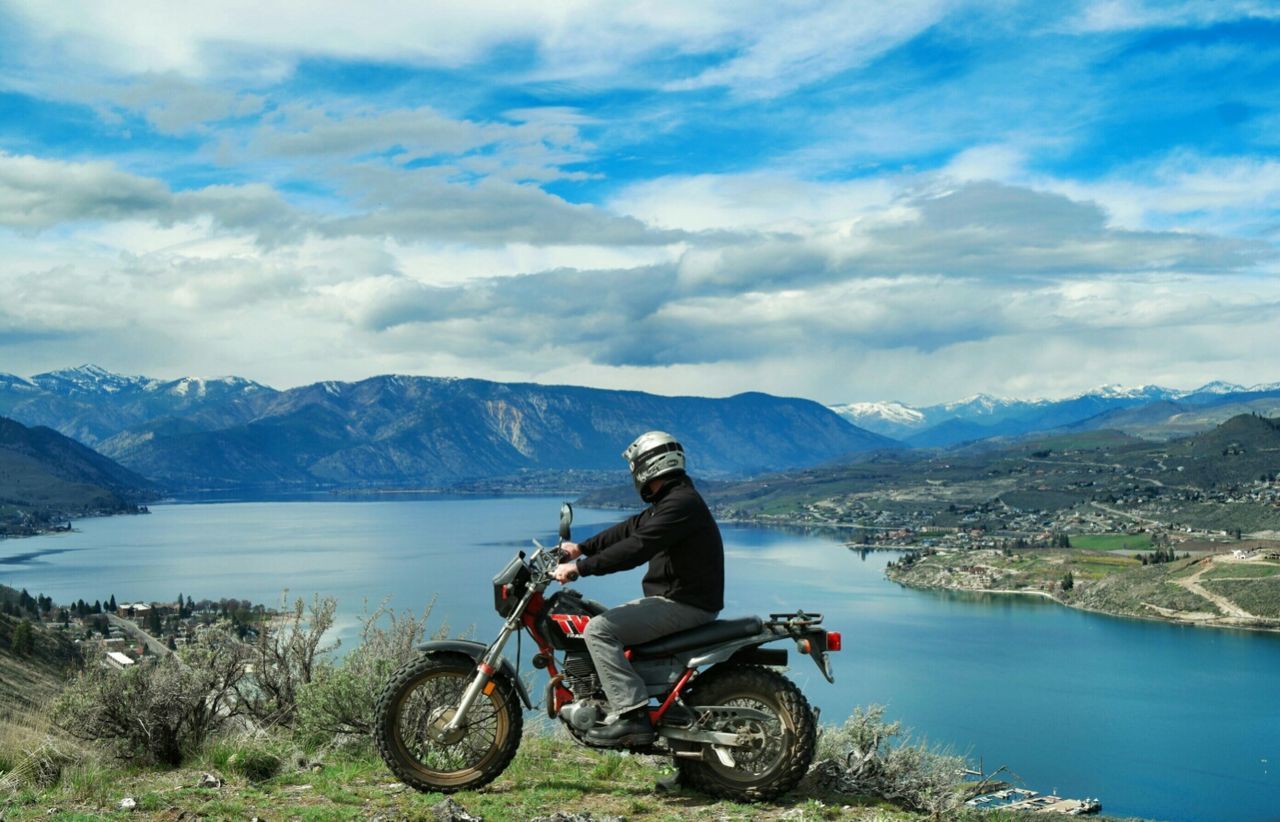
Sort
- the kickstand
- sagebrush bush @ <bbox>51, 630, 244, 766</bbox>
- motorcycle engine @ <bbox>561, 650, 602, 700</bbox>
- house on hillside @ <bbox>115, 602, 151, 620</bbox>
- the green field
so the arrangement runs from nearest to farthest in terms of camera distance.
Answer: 1. motorcycle engine @ <bbox>561, 650, 602, 700</bbox>
2. the kickstand
3. sagebrush bush @ <bbox>51, 630, 244, 766</bbox>
4. house on hillside @ <bbox>115, 602, 151, 620</bbox>
5. the green field

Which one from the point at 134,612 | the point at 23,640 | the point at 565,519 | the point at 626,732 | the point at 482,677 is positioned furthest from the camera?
the point at 134,612

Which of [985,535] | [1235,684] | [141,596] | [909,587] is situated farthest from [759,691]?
[985,535]

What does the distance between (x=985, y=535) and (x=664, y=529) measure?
615 ft

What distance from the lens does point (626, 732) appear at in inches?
278

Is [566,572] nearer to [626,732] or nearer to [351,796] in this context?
[626,732]

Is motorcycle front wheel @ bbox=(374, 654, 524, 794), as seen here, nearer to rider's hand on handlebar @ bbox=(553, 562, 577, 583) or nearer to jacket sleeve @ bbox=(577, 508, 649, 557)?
rider's hand on handlebar @ bbox=(553, 562, 577, 583)

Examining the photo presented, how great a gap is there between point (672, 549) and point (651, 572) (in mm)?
297

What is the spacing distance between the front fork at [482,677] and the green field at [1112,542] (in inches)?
6193

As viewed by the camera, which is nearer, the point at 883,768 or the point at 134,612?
the point at 883,768

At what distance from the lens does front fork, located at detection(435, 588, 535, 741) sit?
23.7ft

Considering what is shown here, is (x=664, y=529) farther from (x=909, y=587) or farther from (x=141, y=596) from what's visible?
(x=909, y=587)

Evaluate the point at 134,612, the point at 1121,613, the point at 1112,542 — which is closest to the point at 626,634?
the point at 134,612

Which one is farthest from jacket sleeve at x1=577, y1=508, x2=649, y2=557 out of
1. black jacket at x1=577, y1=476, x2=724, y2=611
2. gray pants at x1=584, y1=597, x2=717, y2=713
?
gray pants at x1=584, y1=597, x2=717, y2=713

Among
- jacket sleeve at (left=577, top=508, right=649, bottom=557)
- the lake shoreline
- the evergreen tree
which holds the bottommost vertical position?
the lake shoreline
